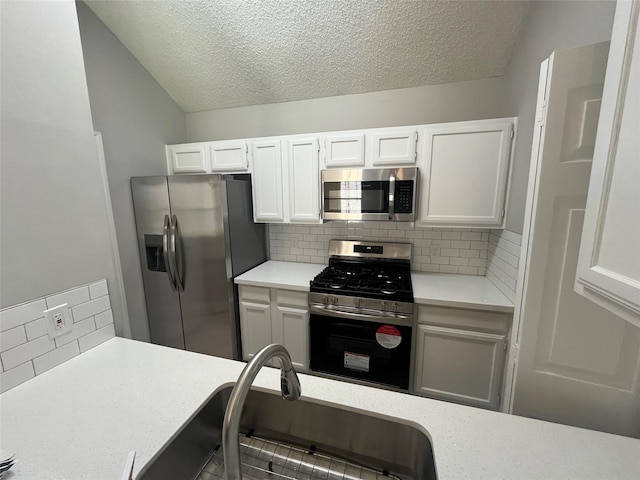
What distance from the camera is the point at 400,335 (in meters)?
1.87

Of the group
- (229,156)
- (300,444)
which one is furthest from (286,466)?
(229,156)

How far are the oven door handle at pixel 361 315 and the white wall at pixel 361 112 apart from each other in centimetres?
162

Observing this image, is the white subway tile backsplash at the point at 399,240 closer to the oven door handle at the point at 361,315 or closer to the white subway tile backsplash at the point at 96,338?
the oven door handle at the point at 361,315

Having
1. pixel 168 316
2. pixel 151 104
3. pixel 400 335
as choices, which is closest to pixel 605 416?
pixel 400 335

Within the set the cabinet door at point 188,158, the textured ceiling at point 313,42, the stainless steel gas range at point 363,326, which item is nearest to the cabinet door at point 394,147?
the textured ceiling at point 313,42

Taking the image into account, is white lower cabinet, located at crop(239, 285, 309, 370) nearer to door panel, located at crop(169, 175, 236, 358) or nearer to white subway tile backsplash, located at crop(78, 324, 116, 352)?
Answer: door panel, located at crop(169, 175, 236, 358)

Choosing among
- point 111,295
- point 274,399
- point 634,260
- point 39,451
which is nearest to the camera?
point 634,260

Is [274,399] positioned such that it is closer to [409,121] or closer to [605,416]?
[605,416]

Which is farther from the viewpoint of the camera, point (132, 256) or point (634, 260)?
point (132, 256)

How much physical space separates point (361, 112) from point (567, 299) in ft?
6.66

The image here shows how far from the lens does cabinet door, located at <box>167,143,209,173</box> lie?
253 centimetres

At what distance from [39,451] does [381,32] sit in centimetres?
265

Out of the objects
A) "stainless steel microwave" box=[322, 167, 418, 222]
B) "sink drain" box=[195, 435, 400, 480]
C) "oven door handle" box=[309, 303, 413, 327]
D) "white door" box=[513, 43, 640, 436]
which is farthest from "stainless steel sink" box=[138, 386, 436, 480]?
"stainless steel microwave" box=[322, 167, 418, 222]

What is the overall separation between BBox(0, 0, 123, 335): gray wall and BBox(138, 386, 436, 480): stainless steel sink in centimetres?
79
